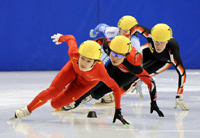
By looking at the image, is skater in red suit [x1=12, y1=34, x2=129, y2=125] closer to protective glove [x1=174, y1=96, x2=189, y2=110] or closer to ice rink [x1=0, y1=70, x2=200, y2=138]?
ice rink [x1=0, y1=70, x2=200, y2=138]

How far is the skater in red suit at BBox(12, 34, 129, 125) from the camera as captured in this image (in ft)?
14.1

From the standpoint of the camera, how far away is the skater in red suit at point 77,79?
169 inches

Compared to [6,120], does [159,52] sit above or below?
above

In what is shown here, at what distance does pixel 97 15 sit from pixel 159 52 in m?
6.04

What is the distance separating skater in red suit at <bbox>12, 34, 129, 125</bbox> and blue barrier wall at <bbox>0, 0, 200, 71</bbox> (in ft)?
20.2

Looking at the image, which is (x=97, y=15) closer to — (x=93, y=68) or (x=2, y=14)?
(x=2, y=14)

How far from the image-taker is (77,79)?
475 cm

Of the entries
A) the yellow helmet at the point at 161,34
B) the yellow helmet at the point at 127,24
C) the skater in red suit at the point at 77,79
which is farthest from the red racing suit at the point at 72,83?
the yellow helmet at the point at 127,24

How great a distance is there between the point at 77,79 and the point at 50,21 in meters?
6.44

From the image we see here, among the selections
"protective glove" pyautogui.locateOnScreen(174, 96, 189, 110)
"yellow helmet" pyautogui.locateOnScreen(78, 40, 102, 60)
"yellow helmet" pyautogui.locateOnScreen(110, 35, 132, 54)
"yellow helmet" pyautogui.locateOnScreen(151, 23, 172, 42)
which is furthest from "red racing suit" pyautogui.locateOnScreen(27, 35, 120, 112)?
"protective glove" pyautogui.locateOnScreen(174, 96, 189, 110)

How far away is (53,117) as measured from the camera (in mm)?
4723

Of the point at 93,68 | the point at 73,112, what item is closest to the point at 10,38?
the point at 73,112

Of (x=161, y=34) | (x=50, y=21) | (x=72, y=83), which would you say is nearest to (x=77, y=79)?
(x=72, y=83)

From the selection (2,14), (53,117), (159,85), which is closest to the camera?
(53,117)
